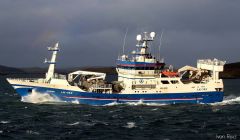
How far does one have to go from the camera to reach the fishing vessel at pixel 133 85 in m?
63.1

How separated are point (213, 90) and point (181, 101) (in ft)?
20.1

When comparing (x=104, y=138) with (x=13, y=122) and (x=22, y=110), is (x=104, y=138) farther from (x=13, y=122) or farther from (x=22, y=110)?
(x=22, y=110)

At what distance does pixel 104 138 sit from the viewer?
3856cm

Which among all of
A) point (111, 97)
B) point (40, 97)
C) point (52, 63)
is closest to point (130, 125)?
point (111, 97)

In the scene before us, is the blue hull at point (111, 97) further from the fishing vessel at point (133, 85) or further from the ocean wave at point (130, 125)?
the ocean wave at point (130, 125)

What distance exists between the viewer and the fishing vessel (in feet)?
207

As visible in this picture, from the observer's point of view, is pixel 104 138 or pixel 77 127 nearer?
pixel 104 138

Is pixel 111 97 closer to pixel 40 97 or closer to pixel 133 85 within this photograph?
pixel 133 85

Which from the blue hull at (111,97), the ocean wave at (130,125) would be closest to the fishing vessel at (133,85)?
the blue hull at (111,97)

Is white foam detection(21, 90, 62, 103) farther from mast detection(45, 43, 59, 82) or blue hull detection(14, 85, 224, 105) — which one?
mast detection(45, 43, 59, 82)

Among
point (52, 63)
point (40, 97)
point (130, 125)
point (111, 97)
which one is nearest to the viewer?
point (130, 125)

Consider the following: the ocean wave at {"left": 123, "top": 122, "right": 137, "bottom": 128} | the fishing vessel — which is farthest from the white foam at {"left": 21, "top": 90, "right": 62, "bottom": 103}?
the ocean wave at {"left": 123, "top": 122, "right": 137, "bottom": 128}

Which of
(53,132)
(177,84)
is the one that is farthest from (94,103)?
(53,132)

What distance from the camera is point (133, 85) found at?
64.8 metres
